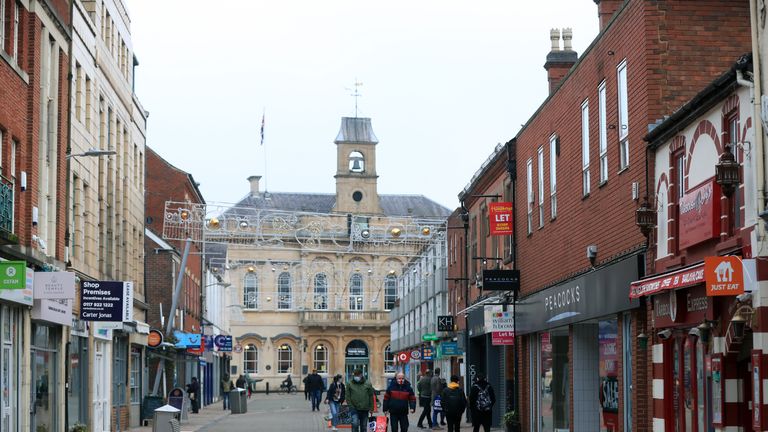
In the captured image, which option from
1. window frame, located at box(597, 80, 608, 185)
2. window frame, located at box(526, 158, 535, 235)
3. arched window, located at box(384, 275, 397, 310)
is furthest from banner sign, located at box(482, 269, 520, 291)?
arched window, located at box(384, 275, 397, 310)

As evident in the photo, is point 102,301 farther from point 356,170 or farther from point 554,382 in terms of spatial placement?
point 356,170

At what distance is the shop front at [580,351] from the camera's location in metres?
21.0

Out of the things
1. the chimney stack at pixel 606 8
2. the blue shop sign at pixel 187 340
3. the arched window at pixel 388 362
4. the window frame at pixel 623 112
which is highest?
the chimney stack at pixel 606 8

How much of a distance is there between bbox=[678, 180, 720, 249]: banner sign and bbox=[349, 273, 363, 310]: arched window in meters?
94.8

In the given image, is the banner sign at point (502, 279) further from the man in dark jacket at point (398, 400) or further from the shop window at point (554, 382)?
the man in dark jacket at point (398, 400)

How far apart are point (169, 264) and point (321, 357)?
60933 millimetres

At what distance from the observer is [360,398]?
26.7 m

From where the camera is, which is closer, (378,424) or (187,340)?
(378,424)

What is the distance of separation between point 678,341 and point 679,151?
2580 mm

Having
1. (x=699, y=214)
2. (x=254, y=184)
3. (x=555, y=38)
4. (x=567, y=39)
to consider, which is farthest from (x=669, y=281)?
(x=254, y=184)

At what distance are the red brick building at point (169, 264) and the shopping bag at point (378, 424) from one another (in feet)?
72.0

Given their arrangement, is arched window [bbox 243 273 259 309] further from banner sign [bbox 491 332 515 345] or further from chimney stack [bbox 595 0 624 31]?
chimney stack [bbox 595 0 624 31]

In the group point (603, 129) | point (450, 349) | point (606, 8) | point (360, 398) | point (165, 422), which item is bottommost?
point (165, 422)

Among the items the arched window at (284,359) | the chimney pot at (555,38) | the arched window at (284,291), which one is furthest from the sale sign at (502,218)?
the arched window at (284,291)
